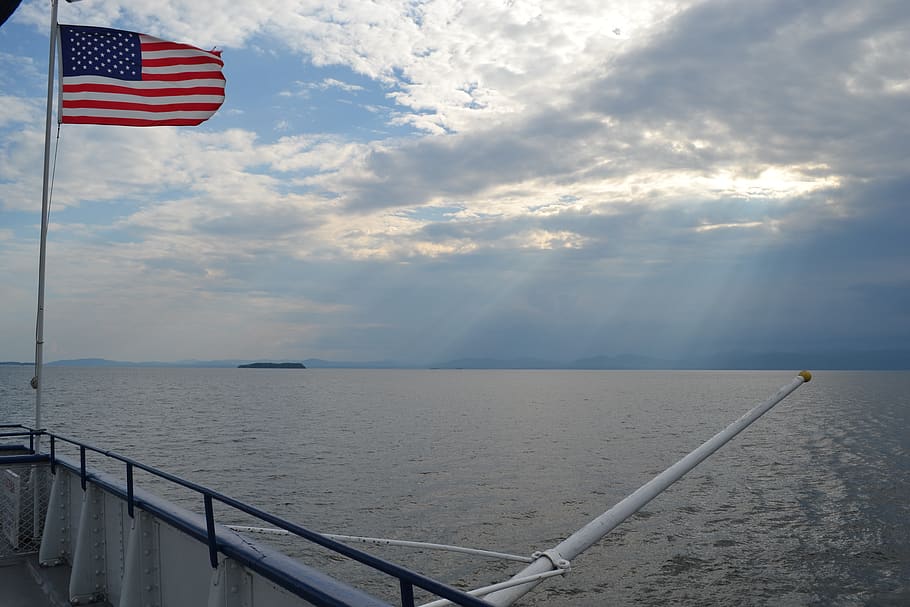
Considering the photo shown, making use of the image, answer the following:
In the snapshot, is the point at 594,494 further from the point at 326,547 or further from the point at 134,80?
the point at 326,547

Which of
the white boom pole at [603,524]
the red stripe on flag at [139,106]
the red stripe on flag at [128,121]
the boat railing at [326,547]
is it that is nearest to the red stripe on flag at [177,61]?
the red stripe on flag at [139,106]

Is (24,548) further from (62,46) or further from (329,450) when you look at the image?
(329,450)

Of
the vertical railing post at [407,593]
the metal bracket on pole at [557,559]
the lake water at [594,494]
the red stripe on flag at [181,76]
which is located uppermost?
the red stripe on flag at [181,76]

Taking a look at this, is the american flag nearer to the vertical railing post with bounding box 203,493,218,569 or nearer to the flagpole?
the flagpole

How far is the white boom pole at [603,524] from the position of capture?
10.3 m

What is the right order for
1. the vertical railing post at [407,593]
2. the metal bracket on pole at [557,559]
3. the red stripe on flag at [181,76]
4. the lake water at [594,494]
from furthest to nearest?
the lake water at [594,494], the metal bracket on pole at [557,559], the red stripe on flag at [181,76], the vertical railing post at [407,593]

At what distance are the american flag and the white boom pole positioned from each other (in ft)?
28.2

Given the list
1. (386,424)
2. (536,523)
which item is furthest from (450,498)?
(386,424)

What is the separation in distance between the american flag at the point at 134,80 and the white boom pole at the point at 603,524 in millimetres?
8611

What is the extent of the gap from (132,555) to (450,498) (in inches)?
1004

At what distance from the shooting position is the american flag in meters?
10.2

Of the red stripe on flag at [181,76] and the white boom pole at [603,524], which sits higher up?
the red stripe on flag at [181,76]

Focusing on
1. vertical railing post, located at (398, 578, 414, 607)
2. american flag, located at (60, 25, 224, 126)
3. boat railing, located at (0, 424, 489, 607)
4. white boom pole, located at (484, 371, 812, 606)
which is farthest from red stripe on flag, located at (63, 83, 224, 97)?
vertical railing post, located at (398, 578, 414, 607)

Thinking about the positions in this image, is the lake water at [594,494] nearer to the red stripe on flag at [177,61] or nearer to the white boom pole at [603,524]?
the white boom pole at [603,524]
